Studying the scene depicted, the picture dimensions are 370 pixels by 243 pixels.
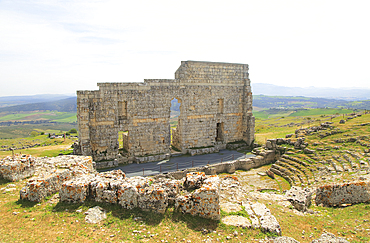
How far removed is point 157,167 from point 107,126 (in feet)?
18.2

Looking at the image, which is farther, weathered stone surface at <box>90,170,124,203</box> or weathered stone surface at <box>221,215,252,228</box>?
weathered stone surface at <box>90,170,124,203</box>

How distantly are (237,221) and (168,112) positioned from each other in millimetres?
14348

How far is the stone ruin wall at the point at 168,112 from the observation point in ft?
62.2

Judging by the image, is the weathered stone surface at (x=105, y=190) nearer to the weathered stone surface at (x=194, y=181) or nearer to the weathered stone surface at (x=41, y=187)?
the weathered stone surface at (x=41, y=187)

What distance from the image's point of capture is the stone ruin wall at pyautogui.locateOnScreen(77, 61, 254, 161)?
19.0 meters

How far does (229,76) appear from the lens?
24.8 m

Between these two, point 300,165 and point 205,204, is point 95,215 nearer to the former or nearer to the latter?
point 205,204

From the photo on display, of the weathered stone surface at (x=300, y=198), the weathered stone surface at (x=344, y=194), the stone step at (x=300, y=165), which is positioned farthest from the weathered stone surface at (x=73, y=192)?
the stone step at (x=300, y=165)

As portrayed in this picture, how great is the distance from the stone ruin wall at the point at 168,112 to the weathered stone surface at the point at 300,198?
1170cm

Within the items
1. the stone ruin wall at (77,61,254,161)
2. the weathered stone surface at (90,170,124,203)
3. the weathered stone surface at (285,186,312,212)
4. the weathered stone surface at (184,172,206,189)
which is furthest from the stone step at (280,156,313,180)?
the weathered stone surface at (90,170,124,203)

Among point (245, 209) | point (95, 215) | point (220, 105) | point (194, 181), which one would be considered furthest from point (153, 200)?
point (220, 105)

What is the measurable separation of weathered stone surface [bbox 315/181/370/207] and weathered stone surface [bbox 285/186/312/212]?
26.9 inches

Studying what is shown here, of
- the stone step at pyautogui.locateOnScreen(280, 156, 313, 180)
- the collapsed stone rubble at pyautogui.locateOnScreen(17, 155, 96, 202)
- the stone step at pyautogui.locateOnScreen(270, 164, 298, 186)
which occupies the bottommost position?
the stone step at pyautogui.locateOnScreen(270, 164, 298, 186)

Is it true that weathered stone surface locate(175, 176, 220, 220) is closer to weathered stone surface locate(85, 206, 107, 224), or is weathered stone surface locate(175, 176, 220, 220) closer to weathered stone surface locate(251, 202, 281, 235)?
weathered stone surface locate(251, 202, 281, 235)
